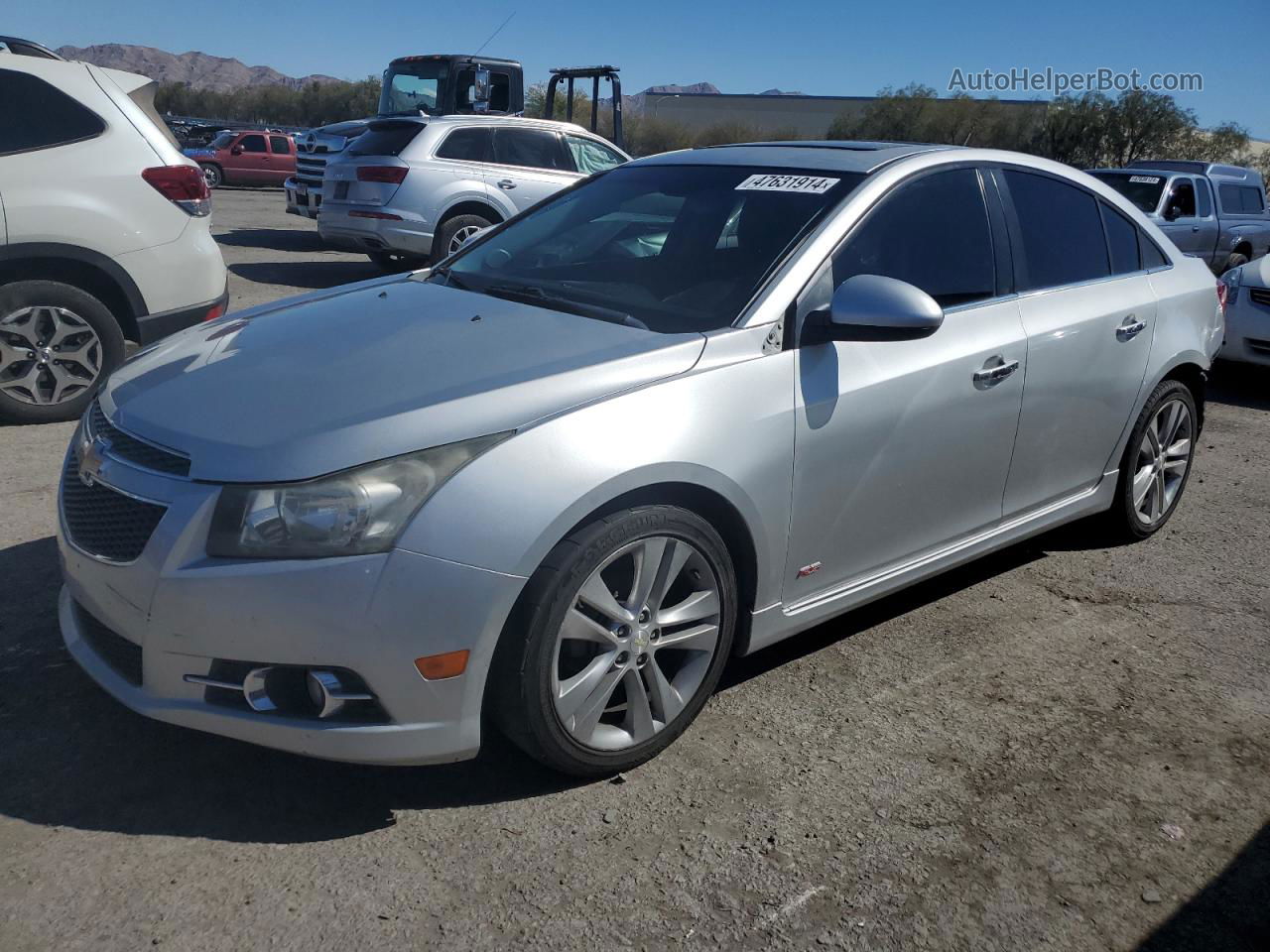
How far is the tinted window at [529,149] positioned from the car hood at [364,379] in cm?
865

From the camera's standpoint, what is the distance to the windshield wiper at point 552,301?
3350 mm

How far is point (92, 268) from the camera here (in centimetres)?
589

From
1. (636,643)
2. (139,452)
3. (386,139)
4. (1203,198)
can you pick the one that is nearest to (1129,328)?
(636,643)

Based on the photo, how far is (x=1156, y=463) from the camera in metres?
4.99

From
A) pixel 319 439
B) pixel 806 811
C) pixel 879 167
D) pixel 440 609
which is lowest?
pixel 806 811

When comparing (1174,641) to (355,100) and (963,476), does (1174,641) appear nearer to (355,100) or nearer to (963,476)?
(963,476)

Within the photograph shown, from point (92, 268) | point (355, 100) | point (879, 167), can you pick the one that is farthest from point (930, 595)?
point (355, 100)

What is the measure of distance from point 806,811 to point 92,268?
487 centimetres

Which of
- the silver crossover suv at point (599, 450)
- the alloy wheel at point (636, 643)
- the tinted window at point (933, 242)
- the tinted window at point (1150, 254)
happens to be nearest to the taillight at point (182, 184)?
the silver crossover suv at point (599, 450)

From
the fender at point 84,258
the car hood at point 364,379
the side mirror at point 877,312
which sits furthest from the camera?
the fender at point 84,258

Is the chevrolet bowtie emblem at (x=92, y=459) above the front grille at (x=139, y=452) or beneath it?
beneath

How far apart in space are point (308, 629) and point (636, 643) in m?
0.87

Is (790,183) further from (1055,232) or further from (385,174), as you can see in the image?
(385,174)

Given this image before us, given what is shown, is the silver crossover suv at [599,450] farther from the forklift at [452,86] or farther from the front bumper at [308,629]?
the forklift at [452,86]
